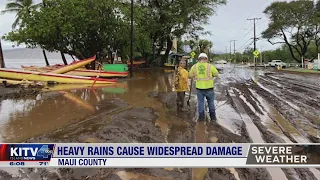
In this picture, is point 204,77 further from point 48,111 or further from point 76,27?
point 76,27

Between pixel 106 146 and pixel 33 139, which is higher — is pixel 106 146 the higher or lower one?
the higher one

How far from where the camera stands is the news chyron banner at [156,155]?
10.5 feet

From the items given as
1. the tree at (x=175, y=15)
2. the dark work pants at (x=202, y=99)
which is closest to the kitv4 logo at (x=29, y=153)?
the dark work pants at (x=202, y=99)

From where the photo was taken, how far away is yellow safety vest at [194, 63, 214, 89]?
7.64 metres

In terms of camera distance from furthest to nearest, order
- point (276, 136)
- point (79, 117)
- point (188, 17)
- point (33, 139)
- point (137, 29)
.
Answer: point (188, 17)
point (137, 29)
point (79, 117)
point (276, 136)
point (33, 139)

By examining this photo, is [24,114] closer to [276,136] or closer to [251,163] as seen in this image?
[276,136]

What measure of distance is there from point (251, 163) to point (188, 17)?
36.5m

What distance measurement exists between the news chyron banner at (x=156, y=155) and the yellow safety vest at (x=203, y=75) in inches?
177

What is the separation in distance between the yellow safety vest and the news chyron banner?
449 centimetres

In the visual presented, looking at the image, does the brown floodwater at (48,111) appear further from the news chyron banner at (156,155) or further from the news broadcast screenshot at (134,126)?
the news chyron banner at (156,155)

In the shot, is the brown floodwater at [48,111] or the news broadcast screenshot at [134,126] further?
the brown floodwater at [48,111]

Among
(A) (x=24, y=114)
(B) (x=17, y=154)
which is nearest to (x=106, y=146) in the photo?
(B) (x=17, y=154)

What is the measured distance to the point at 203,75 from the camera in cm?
767

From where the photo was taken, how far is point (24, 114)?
28.6 feet
